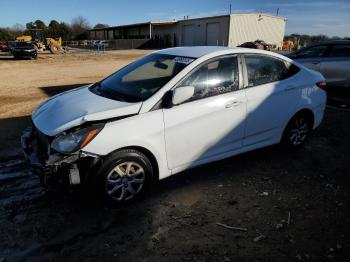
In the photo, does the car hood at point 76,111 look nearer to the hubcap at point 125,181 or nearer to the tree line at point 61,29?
the hubcap at point 125,181

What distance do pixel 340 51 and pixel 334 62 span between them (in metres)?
0.41

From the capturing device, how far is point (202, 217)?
153 inches

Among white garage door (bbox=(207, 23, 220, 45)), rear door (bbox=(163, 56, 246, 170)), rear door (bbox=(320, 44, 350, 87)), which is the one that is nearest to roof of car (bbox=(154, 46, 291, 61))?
rear door (bbox=(163, 56, 246, 170))

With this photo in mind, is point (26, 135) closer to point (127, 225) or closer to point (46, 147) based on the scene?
point (46, 147)

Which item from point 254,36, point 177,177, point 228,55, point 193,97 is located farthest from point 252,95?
point 254,36

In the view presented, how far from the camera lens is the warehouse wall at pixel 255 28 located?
139 feet

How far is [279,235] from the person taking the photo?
357 cm

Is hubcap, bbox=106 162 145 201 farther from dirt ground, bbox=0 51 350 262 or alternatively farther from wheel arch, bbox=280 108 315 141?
wheel arch, bbox=280 108 315 141

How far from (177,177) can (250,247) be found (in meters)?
1.65

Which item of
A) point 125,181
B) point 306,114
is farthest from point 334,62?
point 125,181

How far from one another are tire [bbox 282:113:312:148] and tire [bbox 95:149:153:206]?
2.50 meters

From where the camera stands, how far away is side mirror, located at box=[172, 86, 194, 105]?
12.9ft

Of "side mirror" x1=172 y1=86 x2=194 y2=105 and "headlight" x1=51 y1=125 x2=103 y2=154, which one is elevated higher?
"side mirror" x1=172 y1=86 x2=194 y2=105

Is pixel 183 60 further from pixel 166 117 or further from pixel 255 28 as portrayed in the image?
pixel 255 28
